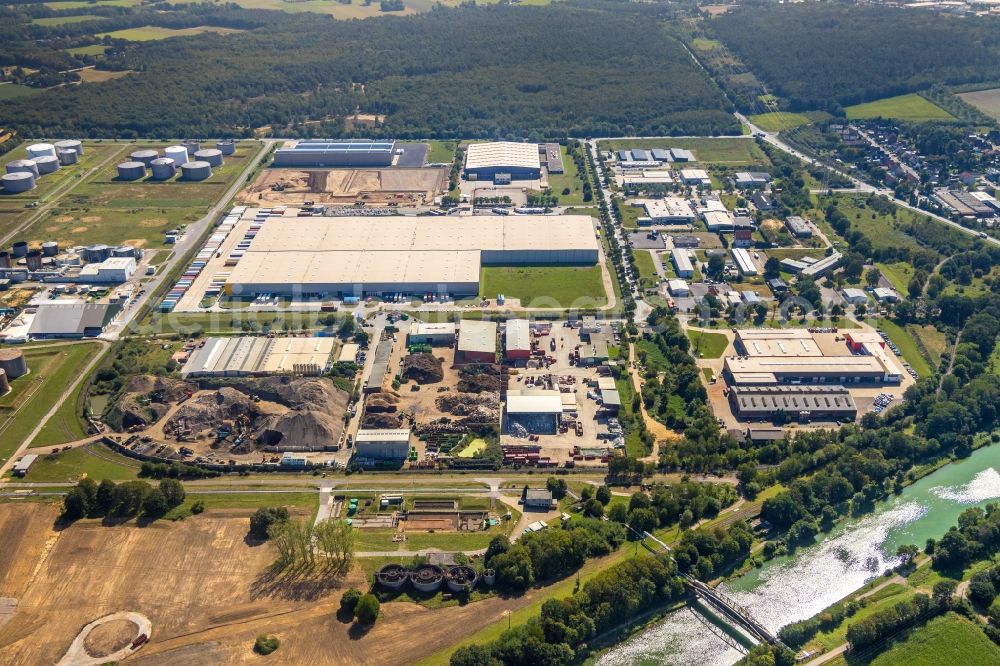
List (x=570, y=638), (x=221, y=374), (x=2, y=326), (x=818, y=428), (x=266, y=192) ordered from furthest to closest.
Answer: (x=266, y=192)
(x=2, y=326)
(x=221, y=374)
(x=818, y=428)
(x=570, y=638)

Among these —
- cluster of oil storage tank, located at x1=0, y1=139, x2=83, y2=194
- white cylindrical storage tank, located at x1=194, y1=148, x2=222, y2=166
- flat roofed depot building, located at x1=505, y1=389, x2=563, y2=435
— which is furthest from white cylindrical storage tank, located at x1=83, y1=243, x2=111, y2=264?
flat roofed depot building, located at x1=505, y1=389, x2=563, y2=435

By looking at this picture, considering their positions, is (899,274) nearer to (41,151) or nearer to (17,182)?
(17,182)

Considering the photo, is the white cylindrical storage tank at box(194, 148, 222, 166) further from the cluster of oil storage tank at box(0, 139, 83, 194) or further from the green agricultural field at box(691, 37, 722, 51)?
the green agricultural field at box(691, 37, 722, 51)

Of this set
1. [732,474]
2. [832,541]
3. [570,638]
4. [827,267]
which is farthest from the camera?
[827,267]

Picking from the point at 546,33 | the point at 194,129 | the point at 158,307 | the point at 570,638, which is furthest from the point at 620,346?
the point at 546,33

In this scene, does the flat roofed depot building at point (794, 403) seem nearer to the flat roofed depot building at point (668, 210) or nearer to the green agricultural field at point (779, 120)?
the flat roofed depot building at point (668, 210)

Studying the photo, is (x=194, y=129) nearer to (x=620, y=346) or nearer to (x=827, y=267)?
(x=620, y=346)

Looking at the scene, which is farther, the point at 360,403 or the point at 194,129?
the point at 194,129
